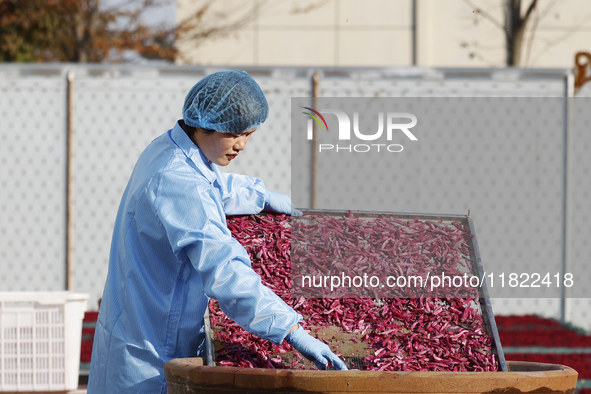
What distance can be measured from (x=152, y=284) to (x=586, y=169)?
5847 mm

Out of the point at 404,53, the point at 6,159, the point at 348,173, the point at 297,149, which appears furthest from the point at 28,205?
the point at 404,53

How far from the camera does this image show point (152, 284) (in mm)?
2137

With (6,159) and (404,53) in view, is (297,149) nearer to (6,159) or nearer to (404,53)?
(6,159)

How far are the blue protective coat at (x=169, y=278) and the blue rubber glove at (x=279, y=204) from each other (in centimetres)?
38

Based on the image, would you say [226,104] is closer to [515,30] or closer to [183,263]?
[183,263]

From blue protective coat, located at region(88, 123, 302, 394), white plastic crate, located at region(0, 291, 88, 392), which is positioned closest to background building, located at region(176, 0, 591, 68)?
white plastic crate, located at region(0, 291, 88, 392)

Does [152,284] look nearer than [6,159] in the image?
Yes

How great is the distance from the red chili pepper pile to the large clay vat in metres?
0.31

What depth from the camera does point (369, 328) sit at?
2.33 metres

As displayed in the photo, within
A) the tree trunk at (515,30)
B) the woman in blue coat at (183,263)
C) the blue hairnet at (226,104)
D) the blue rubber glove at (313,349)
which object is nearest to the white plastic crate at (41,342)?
the woman in blue coat at (183,263)

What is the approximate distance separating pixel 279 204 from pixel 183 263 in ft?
2.33

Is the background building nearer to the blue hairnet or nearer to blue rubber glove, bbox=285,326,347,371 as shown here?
the blue hairnet

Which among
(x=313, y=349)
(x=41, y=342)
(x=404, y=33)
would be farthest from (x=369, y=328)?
(x=404, y=33)

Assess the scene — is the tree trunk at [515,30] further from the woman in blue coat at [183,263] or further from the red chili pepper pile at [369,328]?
the woman in blue coat at [183,263]
